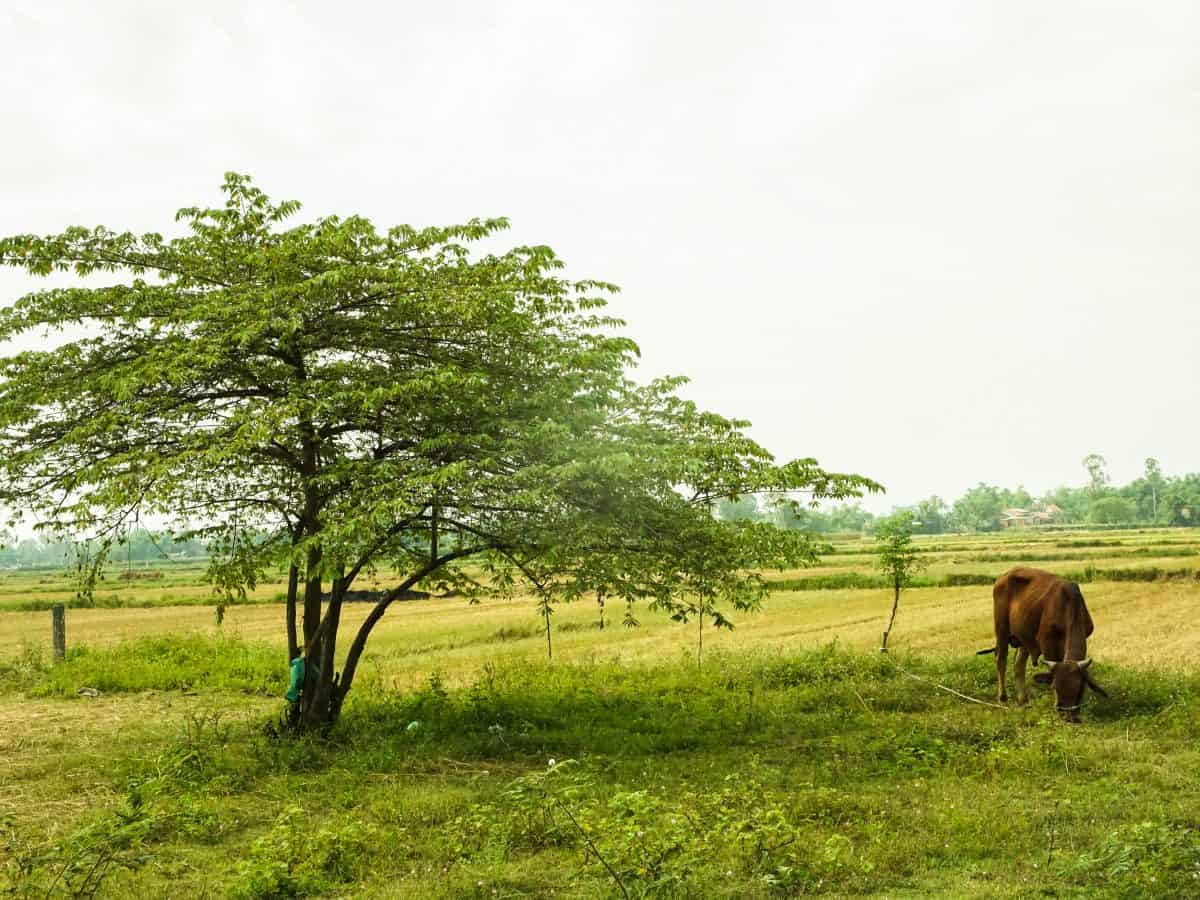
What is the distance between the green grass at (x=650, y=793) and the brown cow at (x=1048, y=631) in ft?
2.15

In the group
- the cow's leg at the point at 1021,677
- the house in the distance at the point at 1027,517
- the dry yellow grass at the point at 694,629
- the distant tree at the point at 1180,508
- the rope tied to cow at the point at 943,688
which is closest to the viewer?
the rope tied to cow at the point at 943,688

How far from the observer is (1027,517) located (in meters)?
179

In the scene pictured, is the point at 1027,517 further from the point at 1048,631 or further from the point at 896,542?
the point at 1048,631

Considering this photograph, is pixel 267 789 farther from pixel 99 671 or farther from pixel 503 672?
pixel 99 671

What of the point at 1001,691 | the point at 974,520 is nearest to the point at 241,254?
the point at 1001,691

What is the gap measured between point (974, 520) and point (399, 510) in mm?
161420

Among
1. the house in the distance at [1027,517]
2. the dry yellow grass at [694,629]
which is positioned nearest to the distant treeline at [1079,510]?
the house in the distance at [1027,517]

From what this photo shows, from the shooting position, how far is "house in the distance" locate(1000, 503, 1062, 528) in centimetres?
16825

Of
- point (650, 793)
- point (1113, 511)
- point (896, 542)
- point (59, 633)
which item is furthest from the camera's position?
point (1113, 511)

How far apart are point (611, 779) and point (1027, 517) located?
18535cm

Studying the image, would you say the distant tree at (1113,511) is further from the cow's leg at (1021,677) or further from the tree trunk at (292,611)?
the tree trunk at (292,611)

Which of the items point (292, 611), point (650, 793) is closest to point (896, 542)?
point (650, 793)

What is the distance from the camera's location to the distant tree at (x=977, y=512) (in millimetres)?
158125

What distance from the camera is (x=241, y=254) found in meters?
15.1
